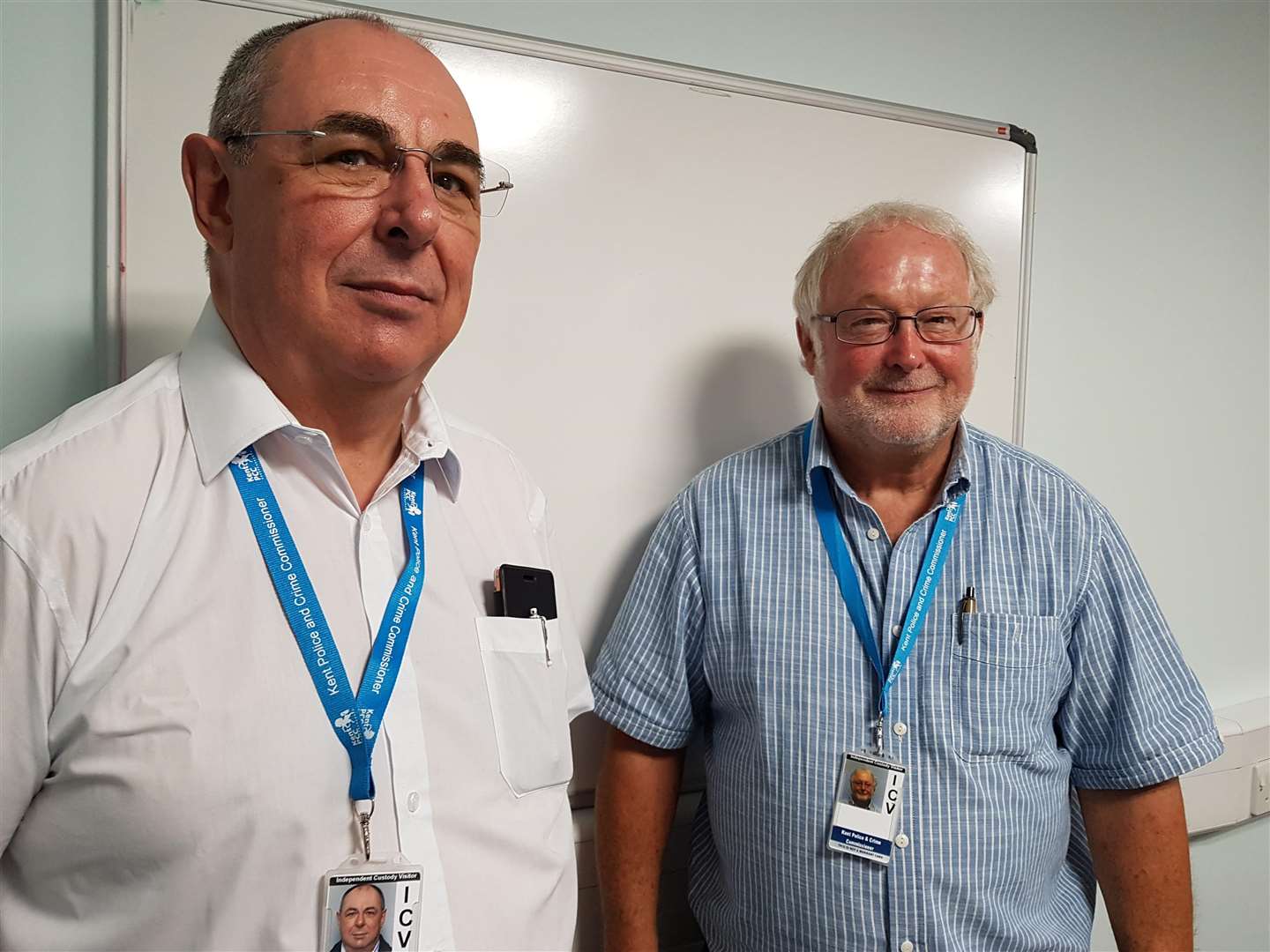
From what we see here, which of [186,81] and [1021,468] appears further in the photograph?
[1021,468]

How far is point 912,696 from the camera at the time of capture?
5.11ft

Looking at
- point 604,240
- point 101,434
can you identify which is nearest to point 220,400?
point 101,434

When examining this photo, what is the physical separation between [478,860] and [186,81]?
1164mm

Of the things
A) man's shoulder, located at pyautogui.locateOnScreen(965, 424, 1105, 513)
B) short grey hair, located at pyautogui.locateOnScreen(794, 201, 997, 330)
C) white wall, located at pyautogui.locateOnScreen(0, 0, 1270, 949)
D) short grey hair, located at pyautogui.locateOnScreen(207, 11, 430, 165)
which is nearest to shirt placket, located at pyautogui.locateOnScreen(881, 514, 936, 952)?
man's shoulder, located at pyautogui.locateOnScreen(965, 424, 1105, 513)

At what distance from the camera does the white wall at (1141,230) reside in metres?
2.01

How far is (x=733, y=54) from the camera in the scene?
1.89 meters

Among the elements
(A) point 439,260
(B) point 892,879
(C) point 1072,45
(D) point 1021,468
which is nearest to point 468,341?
(A) point 439,260

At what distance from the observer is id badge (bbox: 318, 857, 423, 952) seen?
3.19ft

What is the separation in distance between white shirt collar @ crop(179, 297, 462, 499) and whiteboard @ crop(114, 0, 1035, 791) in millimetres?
379

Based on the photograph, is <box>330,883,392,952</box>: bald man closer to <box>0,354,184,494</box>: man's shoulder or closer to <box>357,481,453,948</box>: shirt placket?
<box>357,481,453,948</box>: shirt placket

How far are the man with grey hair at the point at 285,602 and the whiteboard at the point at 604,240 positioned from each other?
35 centimetres

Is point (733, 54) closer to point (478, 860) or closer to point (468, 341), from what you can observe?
point (468, 341)

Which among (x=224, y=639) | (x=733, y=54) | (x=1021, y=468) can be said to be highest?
(x=733, y=54)

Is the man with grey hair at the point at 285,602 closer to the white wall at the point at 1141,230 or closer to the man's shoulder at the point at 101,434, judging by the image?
the man's shoulder at the point at 101,434
